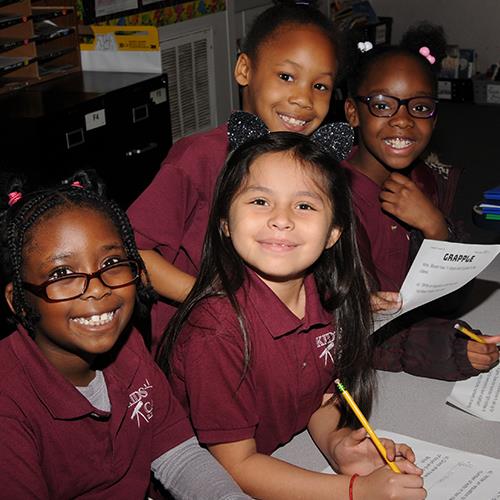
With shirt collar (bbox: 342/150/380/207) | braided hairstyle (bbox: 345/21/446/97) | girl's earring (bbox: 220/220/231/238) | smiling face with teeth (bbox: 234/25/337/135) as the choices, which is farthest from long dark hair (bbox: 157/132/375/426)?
braided hairstyle (bbox: 345/21/446/97)

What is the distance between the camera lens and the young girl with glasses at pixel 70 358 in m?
0.94

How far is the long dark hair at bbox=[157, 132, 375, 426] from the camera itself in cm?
116

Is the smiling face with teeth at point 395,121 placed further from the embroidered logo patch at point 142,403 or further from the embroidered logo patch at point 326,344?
the embroidered logo patch at point 142,403

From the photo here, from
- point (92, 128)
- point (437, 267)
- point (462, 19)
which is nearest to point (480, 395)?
point (437, 267)

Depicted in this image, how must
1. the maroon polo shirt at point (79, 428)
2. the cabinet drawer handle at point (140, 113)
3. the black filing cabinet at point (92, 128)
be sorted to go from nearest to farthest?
the maroon polo shirt at point (79, 428) → the black filing cabinet at point (92, 128) → the cabinet drawer handle at point (140, 113)

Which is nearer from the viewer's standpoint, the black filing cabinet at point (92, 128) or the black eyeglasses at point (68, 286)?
the black eyeglasses at point (68, 286)

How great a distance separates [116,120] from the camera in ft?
8.18

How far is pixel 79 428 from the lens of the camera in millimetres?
989

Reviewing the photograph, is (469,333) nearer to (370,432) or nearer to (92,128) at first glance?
(370,432)

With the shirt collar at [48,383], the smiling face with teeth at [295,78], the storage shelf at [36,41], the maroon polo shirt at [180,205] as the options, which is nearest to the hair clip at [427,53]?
the smiling face with teeth at [295,78]

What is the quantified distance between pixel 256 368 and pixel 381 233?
58 cm

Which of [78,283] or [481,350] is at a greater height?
[78,283]

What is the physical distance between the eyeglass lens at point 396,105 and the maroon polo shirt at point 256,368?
513mm

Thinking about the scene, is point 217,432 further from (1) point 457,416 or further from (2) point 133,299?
(1) point 457,416
